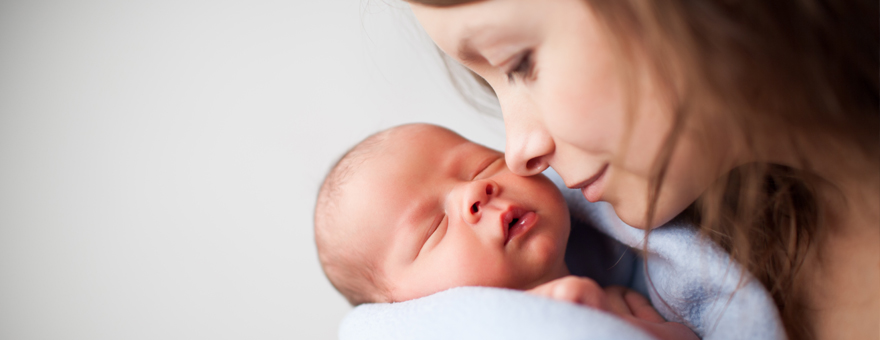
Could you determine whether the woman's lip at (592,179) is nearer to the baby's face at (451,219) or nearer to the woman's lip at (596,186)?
the woman's lip at (596,186)

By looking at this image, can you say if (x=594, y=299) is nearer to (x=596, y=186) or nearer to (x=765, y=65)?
(x=596, y=186)

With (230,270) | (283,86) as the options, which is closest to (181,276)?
(230,270)

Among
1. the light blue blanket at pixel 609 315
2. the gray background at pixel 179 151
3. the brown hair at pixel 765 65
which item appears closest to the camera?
the brown hair at pixel 765 65

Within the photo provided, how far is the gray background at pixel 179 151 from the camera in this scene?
43.7 inches

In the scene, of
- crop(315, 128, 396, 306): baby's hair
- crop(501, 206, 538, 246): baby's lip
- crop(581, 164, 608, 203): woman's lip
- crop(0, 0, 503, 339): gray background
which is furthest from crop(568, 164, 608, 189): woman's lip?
crop(0, 0, 503, 339): gray background

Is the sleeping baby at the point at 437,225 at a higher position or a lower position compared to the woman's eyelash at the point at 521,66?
lower

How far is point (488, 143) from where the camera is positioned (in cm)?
152

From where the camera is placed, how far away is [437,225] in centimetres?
87

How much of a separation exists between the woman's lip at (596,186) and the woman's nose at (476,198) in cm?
17

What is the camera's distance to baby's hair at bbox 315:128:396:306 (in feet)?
2.97

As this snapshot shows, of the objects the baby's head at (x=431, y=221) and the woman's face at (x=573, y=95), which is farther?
the baby's head at (x=431, y=221)

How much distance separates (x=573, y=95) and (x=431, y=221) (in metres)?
0.39

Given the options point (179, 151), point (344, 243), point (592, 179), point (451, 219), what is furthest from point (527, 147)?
point (179, 151)

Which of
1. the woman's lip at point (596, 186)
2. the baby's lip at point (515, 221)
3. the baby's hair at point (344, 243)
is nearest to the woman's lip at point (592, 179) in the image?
the woman's lip at point (596, 186)
